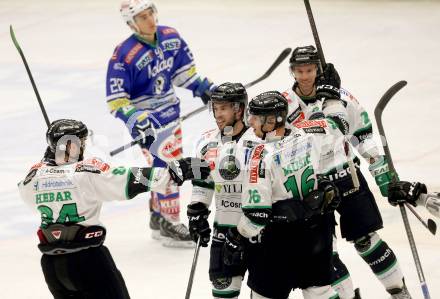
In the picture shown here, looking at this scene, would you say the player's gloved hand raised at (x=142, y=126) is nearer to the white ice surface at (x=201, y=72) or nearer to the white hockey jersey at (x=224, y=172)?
the white ice surface at (x=201, y=72)

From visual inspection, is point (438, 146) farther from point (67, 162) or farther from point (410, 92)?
point (67, 162)

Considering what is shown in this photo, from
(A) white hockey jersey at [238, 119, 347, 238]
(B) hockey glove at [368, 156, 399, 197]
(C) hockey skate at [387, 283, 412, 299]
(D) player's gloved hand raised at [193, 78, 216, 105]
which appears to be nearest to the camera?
(A) white hockey jersey at [238, 119, 347, 238]

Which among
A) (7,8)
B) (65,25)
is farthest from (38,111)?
(7,8)

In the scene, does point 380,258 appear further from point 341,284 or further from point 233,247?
point 233,247

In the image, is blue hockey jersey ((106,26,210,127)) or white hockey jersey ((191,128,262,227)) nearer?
white hockey jersey ((191,128,262,227))

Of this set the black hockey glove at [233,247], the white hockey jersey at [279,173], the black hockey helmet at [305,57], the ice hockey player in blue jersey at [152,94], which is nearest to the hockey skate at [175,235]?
the ice hockey player in blue jersey at [152,94]

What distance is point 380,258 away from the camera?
241 inches

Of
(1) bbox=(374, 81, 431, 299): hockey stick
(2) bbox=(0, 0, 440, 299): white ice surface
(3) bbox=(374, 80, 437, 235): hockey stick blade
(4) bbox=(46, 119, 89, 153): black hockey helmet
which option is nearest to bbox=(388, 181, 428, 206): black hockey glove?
(1) bbox=(374, 81, 431, 299): hockey stick

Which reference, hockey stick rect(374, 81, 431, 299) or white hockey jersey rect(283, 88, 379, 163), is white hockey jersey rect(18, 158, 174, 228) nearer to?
white hockey jersey rect(283, 88, 379, 163)

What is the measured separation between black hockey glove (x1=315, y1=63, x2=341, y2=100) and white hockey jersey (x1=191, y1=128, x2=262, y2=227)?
57 centimetres

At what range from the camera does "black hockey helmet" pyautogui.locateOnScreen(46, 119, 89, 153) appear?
532 cm

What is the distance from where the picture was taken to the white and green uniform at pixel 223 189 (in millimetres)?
5508

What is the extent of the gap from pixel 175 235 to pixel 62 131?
2503 mm

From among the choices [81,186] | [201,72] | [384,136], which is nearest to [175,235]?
[384,136]
